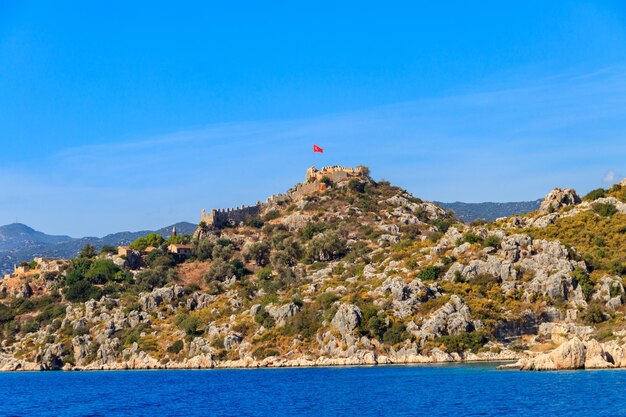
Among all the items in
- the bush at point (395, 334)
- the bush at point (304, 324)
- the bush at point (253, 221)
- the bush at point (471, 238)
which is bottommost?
the bush at point (395, 334)

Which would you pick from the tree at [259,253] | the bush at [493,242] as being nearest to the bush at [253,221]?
the tree at [259,253]

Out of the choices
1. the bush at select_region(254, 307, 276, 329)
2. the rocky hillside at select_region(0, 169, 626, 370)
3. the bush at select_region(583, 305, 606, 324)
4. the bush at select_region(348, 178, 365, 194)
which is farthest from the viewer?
the bush at select_region(348, 178, 365, 194)

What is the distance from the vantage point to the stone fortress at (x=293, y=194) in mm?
154375

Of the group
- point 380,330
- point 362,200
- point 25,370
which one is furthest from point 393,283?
point 362,200

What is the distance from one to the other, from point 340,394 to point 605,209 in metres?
58.2

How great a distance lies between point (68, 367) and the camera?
107 m

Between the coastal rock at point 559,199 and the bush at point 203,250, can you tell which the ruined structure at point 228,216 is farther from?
the coastal rock at point 559,199

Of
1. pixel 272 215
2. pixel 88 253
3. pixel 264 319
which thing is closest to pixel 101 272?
pixel 88 253

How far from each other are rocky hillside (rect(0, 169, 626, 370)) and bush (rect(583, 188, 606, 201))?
289mm

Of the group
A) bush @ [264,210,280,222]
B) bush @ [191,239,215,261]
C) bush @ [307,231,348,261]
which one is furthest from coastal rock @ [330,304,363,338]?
bush @ [264,210,280,222]

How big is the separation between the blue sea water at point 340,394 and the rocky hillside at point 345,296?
7452mm

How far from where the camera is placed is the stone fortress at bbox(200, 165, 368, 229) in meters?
154

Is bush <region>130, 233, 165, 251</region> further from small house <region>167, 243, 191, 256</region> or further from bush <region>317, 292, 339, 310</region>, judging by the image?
bush <region>317, 292, 339, 310</region>

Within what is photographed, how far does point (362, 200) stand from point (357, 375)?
262 feet
